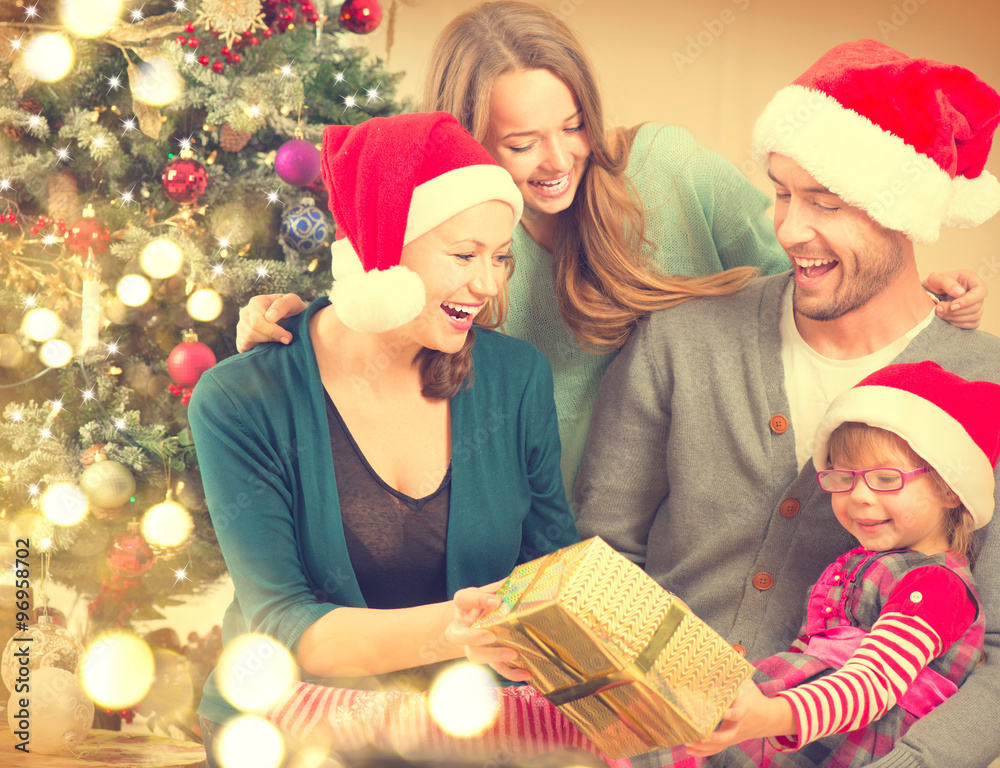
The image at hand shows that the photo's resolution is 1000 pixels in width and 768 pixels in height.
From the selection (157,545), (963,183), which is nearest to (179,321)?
(157,545)

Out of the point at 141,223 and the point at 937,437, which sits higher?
the point at 141,223

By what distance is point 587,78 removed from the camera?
1730 millimetres

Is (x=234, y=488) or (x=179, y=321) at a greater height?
(x=179, y=321)

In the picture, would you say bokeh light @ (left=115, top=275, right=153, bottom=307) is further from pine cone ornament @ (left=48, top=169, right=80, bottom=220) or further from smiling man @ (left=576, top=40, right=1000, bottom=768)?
smiling man @ (left=576, top=40, right=1000, bottom=768)

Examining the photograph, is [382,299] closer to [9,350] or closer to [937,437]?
[937,437]

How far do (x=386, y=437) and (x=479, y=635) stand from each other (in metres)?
0.46

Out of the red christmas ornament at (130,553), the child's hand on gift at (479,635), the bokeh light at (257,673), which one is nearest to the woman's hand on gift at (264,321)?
the bokeh light at (257,673)

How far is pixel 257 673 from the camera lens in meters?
1.38

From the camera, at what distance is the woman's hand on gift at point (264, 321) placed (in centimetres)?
151

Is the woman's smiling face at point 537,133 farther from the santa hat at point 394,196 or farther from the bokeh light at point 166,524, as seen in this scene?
the bokeh light at point 166,524

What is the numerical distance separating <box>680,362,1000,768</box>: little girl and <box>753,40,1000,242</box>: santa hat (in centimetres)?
27

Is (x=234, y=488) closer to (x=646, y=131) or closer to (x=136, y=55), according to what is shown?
(x=646, y=131)

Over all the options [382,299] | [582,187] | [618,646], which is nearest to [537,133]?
[582,187]

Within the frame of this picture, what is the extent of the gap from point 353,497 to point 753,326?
81cm
